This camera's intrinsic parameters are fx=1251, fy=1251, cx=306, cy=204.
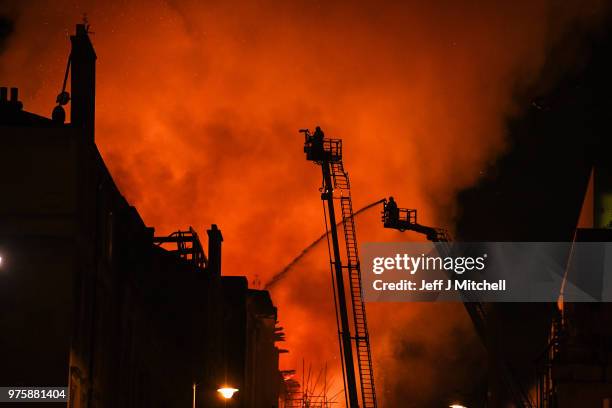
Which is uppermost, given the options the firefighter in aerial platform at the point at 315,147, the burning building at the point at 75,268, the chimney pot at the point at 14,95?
the firefighter in aerial platform at the point at 315,147

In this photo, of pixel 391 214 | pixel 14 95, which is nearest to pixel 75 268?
pixel 14 95

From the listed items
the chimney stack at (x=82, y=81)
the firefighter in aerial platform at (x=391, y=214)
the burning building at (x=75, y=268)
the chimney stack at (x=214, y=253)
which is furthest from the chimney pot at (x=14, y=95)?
the firefighter in aerial platform at (x=391, y=214)

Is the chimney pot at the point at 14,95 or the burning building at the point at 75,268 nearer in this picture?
the burning building at the point at 75,268

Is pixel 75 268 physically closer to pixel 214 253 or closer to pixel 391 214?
pixel 214 253

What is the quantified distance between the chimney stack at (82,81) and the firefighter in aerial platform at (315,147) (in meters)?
22.5

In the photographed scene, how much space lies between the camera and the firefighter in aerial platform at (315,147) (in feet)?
197

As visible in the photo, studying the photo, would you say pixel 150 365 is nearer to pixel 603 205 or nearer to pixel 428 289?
pixel 603 205

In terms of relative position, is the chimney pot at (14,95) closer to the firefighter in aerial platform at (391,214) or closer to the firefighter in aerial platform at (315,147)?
the firefighter in aerial platform at (315,147)

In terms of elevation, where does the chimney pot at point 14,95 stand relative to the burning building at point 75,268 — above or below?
above

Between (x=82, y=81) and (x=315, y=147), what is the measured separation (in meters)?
23.2

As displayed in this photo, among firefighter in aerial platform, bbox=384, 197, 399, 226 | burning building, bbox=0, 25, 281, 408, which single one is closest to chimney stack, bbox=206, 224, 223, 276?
burning building, bbox=0, 25, 281, 408

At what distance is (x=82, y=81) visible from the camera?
3822 centimetres

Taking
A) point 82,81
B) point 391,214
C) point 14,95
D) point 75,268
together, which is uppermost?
point 391,214

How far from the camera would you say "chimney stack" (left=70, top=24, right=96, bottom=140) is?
124 feet
